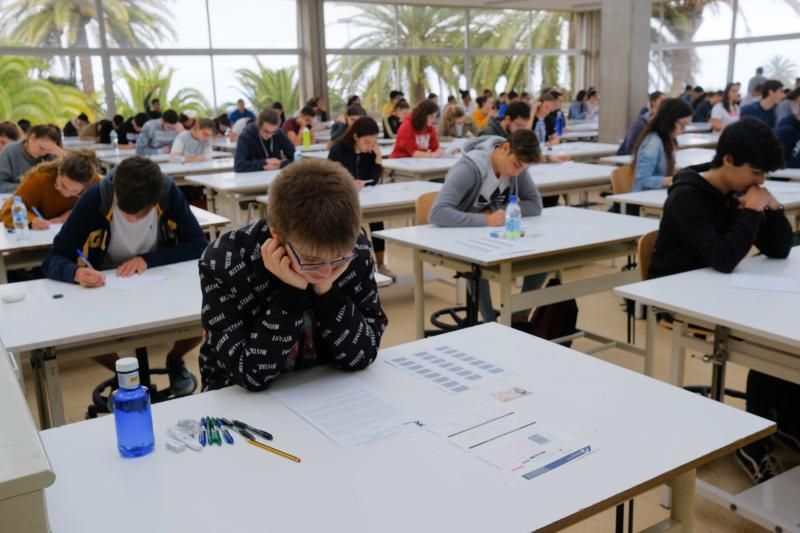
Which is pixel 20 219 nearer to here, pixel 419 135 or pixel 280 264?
pixel 280 264

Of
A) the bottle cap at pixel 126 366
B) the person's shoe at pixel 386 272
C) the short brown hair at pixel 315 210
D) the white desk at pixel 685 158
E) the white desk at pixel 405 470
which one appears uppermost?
the short brown hair at pixel 315 210

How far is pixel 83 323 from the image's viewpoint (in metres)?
2.37

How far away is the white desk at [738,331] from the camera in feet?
6.93

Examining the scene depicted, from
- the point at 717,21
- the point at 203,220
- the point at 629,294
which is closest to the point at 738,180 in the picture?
the point at 629,294

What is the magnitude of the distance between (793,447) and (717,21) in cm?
1382

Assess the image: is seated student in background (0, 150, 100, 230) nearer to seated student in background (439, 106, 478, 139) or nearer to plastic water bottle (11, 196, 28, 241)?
plastic water bottle (11, 196, 28, 241)

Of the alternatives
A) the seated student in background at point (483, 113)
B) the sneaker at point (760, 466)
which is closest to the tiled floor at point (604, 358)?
the sneaker at point (760, 466)

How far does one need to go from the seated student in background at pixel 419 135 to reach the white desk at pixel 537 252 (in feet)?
11.6

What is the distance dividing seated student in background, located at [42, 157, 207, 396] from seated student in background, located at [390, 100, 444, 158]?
4279 millimetres

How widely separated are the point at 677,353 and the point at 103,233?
236 cm

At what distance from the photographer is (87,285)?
282 cm

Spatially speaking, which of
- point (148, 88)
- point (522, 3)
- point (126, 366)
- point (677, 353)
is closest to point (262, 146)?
point (677, 353)

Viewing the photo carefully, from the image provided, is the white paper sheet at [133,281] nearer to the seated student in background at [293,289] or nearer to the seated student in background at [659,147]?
the seated student in background at [293,289]

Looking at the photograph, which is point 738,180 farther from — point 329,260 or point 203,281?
point 203,281
